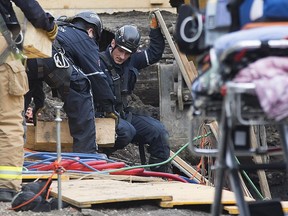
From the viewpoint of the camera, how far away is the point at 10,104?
6.89 m

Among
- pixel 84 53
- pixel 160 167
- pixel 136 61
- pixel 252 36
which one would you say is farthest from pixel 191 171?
pixel 252 36

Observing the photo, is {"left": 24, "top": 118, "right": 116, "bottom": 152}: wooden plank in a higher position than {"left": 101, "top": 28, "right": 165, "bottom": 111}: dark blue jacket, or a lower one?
lower

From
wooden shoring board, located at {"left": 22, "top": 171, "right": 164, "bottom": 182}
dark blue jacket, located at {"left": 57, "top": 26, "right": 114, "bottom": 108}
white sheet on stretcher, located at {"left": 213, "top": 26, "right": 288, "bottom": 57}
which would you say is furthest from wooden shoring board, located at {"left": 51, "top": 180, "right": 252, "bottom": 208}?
white sheet on stretcher, located at {"left": 213, "top": 26, "right": 288, "bottom": 57}

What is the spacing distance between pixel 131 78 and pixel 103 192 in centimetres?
399

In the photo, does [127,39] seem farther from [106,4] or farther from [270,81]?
[270,81]

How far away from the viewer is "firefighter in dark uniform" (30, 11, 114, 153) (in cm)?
890

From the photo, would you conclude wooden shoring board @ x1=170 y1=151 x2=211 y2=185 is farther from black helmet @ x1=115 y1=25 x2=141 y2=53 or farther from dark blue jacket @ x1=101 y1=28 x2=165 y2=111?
black helmet @ x1=115 y1=25 x2=141 y2=53

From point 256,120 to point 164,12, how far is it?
989 cm

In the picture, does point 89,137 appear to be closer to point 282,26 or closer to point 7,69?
point 7,69

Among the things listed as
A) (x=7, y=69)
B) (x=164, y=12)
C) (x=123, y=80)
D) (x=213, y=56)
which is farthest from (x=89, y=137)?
(x=213, y=56)

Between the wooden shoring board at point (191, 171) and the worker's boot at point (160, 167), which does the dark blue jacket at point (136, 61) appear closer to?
the worker's boot at point (160, 167)

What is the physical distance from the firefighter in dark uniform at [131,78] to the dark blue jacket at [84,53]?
513 millimetres

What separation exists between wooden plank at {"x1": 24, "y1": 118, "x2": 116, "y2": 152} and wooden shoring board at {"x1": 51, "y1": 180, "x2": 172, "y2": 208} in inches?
65.6

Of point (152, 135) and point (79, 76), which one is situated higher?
point (79, 76)
